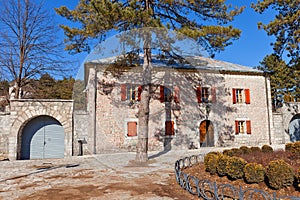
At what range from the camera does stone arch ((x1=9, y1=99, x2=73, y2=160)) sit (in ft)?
32.0

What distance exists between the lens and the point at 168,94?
41.2ft

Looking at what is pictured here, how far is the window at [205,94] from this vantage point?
43.2 ft

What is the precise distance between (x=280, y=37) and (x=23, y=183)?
14.6m

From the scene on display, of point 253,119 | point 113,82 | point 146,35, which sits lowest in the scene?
point 253,119

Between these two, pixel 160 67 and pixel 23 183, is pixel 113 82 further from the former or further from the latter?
pixel 23 183

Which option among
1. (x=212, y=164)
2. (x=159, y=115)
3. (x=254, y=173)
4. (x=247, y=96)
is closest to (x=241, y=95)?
(x=247, y=96)

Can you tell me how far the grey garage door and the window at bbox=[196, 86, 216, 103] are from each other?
7.78 m

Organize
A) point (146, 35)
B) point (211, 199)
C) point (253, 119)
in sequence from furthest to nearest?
point (253, 119) < point (146, 35) < point (211, 199)

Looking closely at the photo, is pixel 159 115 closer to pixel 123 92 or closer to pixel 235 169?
pixel 123 92

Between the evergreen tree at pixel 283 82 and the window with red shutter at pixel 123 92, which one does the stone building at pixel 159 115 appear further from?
the evergreen tree at pixel 283 82

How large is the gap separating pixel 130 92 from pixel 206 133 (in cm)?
618

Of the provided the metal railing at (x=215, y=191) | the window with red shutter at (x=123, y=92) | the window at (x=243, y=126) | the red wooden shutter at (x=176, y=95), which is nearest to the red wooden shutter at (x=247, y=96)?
the window at (x=243, y=126)

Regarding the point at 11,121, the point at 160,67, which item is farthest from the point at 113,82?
the point at 11,121

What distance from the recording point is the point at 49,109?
1023 cm
